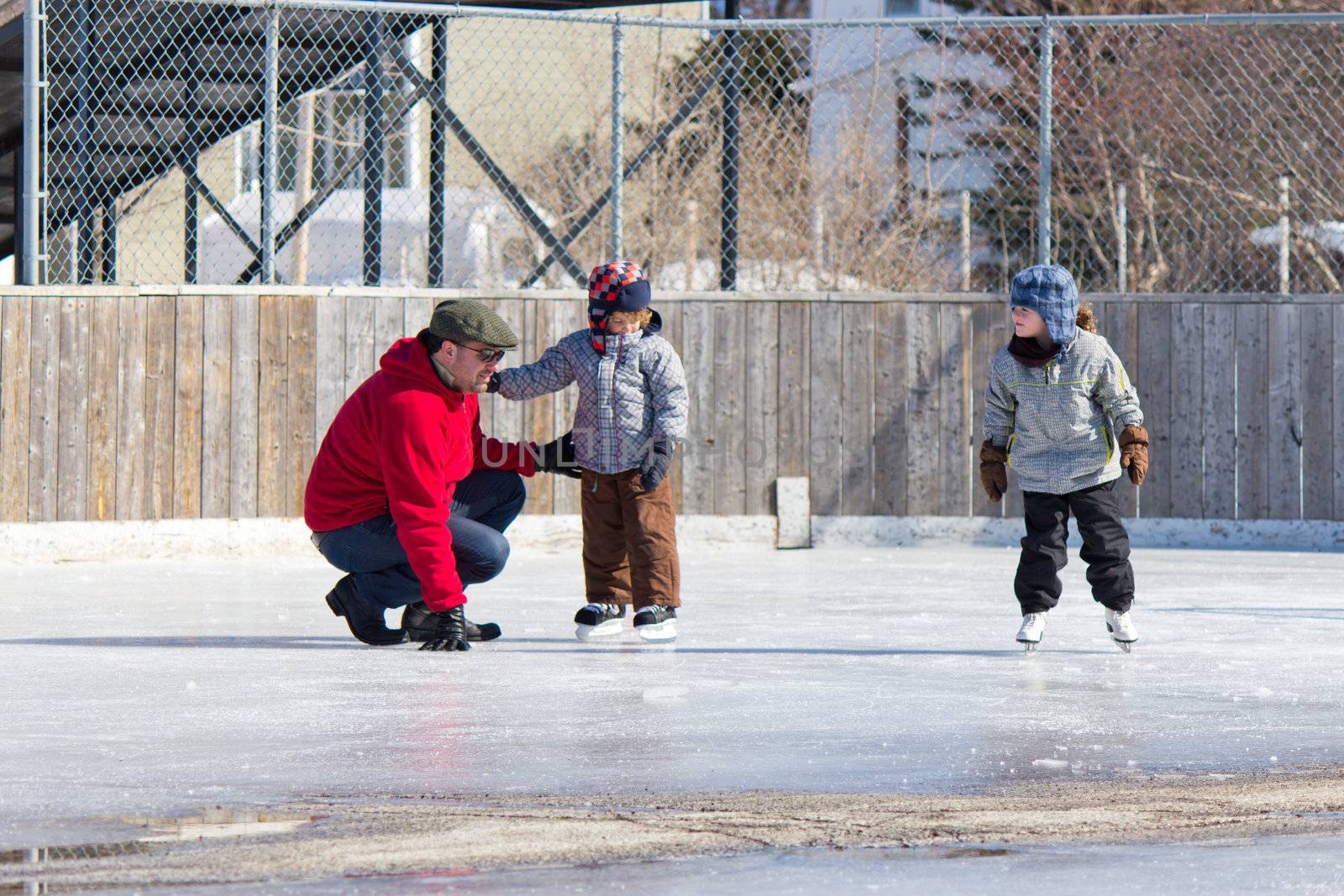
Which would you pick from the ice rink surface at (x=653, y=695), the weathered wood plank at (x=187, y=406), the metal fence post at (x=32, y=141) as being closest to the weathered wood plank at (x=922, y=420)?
the ice rink surface at (x=653, y=695)

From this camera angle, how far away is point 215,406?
10727 mm

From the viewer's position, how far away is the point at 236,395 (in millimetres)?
10781

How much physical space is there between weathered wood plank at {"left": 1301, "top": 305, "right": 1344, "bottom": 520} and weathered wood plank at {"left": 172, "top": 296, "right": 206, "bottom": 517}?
6.31 meters

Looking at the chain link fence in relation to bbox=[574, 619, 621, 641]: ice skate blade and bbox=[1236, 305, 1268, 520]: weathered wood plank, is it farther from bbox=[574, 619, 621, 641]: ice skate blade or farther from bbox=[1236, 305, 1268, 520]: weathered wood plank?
bbox=[574, 619, 621, 641]: ice skate blade

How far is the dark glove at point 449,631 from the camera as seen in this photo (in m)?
6.95

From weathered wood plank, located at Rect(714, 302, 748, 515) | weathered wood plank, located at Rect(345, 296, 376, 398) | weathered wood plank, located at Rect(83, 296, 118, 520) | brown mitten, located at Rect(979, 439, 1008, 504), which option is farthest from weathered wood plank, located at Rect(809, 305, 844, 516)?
brown mitten, located at Rect(979, 439, 1008, 504)

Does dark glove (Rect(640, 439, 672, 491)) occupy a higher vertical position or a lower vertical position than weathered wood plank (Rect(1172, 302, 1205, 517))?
lower

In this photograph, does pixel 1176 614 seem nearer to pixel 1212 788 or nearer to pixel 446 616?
pixel 446 616

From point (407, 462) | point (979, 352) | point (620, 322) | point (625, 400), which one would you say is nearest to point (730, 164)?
point (979, 352)

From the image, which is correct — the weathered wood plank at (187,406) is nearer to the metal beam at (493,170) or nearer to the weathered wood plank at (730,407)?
the metal beam at (493,170)

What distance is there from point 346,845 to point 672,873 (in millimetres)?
670

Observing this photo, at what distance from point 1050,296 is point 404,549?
7.98 feet

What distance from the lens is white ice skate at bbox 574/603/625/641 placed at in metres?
7.48

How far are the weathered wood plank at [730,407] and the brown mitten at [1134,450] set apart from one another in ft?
15.5
